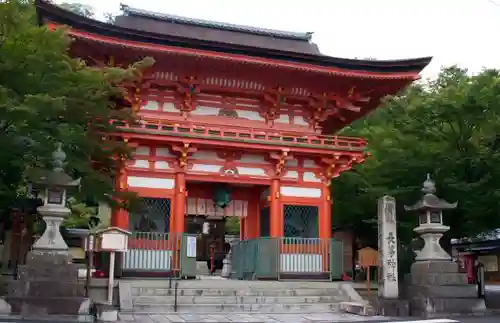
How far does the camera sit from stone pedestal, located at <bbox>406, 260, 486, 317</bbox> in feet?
41.8

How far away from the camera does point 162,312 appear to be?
40.5 feet

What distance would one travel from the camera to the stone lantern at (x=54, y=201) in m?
11.6

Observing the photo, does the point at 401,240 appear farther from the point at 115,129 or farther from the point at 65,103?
the point at 65,103

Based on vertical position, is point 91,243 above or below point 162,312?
above

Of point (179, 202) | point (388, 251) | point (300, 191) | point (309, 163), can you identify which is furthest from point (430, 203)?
point (179, 202)

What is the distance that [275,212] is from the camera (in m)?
17.0

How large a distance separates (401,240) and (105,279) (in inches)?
412

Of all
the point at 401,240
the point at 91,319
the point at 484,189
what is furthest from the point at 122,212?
the point at 484,189

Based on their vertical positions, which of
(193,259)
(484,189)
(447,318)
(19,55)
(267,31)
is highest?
(267,31)

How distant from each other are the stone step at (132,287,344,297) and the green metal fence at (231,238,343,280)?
1.57m

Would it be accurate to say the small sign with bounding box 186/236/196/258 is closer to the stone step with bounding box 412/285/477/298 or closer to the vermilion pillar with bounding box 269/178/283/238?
the vermilion pillar with bounding box 269/178/283/238

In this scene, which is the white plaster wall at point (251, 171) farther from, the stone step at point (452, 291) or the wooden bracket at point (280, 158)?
the stone step at point (452, 291)

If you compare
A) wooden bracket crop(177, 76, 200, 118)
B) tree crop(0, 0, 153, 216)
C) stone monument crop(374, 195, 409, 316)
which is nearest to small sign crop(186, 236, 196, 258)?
tree crop(0, 0, 153, 216)

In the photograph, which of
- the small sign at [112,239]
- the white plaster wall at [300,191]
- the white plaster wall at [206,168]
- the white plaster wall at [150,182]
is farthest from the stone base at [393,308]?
the white plaster wall at [150,182]
